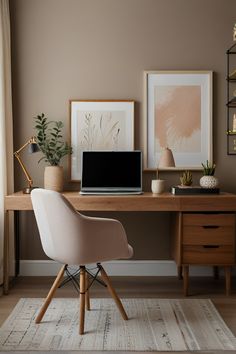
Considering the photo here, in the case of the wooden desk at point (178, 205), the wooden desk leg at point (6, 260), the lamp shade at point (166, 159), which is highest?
the lamp shade at point (166, 159)

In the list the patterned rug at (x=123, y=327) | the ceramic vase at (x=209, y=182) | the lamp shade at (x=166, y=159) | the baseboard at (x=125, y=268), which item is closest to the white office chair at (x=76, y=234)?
the patterned rug at (x=123, y=327)

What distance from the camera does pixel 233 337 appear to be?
7.57ft

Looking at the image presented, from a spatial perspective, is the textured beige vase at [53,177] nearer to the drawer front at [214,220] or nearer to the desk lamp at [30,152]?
the desk lamp at [30,152]

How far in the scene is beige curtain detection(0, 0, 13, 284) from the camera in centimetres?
324

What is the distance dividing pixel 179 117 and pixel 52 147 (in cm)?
105

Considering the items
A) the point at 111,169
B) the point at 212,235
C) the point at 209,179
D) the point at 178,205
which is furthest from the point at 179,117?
the point at 212,235

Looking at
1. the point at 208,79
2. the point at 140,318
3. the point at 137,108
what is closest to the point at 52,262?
the point at 140,318


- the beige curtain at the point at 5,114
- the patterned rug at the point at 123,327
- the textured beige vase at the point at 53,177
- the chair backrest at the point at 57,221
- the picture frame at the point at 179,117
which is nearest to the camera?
the patterned rug at the point at 123,327

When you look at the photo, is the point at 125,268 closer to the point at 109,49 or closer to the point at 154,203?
the point at 154,203

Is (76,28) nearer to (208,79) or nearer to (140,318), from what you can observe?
(208,79)

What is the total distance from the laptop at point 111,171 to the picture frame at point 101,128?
196mm

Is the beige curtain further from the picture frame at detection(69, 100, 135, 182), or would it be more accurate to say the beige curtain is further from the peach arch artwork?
the peach arch artwork

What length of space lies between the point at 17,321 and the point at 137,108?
1.88m

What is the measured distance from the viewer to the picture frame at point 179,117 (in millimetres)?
3539
